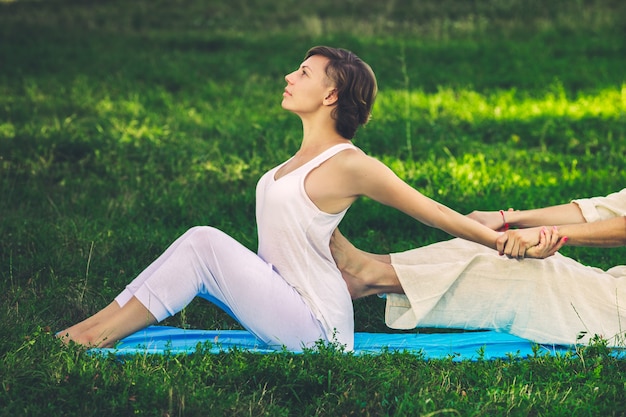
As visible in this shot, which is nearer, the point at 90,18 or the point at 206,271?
the point at 206,271

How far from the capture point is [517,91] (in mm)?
10852

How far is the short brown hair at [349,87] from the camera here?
453cm

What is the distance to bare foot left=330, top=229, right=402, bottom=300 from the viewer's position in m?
4.76

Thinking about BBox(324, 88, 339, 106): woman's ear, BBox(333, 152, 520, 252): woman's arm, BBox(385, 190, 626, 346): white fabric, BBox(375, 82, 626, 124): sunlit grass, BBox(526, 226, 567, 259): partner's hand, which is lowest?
BBox(385, 190, 626, 346): white fabric

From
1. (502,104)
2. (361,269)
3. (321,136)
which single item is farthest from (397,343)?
(502,104)

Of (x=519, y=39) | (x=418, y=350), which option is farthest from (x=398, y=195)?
(x=519, y=39)

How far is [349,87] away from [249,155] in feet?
12.3

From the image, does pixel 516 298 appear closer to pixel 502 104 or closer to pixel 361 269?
pixel 361 269

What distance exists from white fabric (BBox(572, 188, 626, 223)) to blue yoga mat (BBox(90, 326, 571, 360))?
2.65ft

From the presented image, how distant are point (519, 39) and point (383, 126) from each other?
5484mm

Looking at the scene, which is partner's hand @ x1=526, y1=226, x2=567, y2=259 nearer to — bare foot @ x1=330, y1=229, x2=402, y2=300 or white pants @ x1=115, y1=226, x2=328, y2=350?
bare foot @ x1=330, y1=229, x2=402, y2=300

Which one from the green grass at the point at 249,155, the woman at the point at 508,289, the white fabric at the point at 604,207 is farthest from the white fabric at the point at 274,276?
the white fabric at the point at 604,207

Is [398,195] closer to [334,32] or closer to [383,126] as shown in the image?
[383,126]

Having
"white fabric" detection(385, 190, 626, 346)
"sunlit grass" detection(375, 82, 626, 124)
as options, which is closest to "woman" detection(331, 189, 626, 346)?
"white fabric" detection(385, 190, 626, 346)
